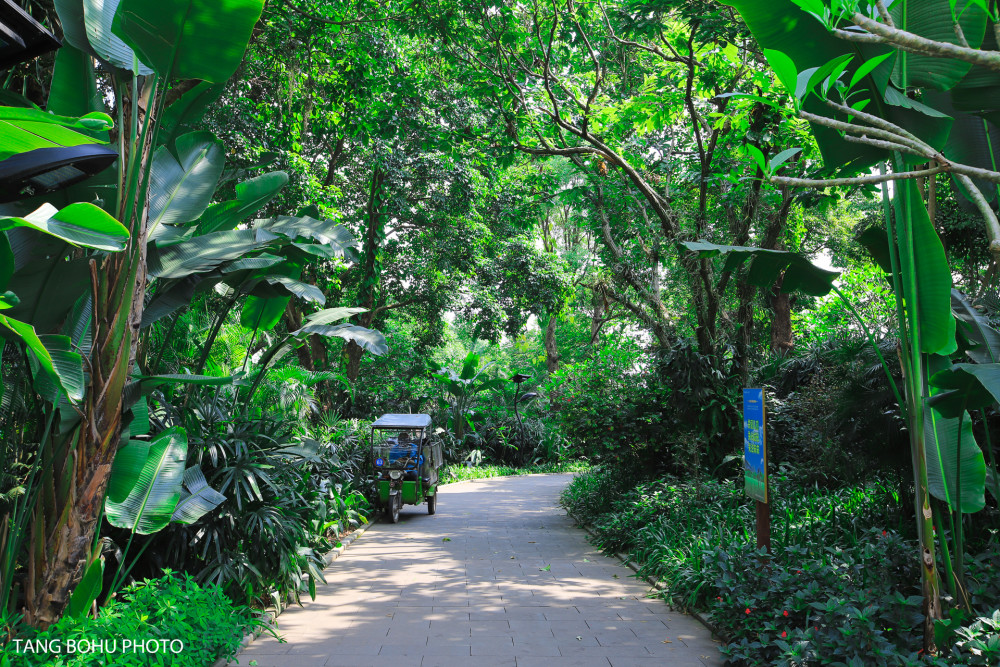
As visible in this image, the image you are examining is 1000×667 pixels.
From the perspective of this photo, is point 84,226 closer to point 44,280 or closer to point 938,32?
point 44,280

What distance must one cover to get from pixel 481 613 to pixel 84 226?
188 inches

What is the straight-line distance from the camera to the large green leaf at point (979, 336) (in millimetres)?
4680

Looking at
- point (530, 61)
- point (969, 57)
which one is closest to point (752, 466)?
point (969, 57)

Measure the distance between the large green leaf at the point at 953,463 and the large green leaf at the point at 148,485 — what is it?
506 centimetres

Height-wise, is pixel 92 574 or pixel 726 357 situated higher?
pixel 726 357

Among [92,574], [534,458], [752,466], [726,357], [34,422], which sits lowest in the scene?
[534,458]

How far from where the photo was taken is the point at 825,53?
4180mm

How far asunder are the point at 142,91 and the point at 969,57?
496 centimetres

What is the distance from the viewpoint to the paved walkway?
4970 millimetres

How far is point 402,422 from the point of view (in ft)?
39.9

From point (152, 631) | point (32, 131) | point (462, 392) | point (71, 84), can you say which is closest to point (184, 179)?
point (71, 84)

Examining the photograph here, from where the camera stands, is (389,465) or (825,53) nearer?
(825,53)

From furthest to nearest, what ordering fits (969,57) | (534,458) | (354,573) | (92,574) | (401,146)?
1. (534,458)
2. (401,146)
3. (354,573)
4. (92,574)
5. (969,57)

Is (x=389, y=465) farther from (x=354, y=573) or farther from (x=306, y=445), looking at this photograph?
(x=306, y=445)
